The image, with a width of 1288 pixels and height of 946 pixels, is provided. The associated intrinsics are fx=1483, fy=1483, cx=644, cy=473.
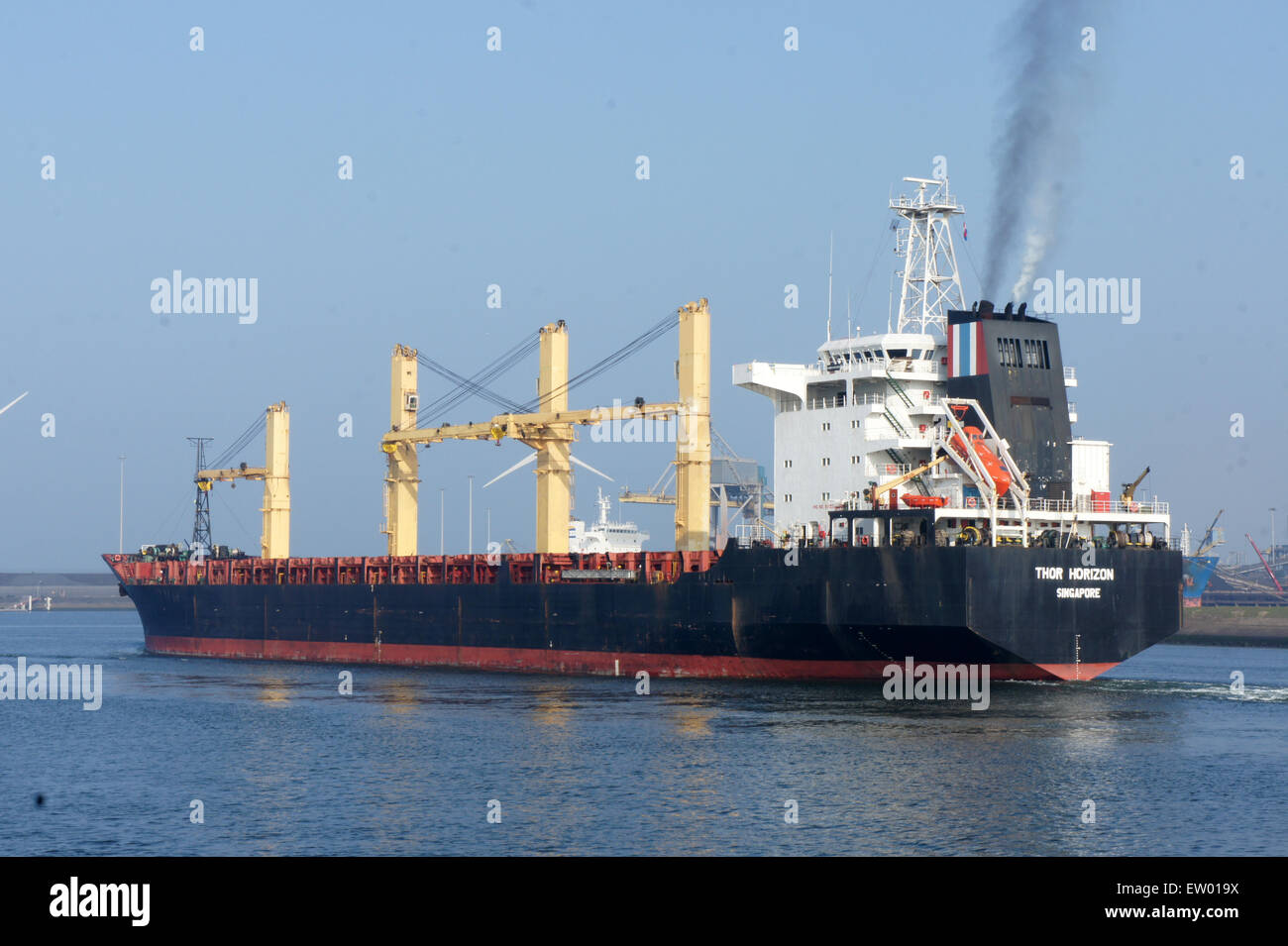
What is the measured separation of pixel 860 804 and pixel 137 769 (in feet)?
43.7

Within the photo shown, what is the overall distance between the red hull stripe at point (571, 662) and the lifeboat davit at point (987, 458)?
4497mm

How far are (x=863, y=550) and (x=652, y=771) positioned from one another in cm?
1202

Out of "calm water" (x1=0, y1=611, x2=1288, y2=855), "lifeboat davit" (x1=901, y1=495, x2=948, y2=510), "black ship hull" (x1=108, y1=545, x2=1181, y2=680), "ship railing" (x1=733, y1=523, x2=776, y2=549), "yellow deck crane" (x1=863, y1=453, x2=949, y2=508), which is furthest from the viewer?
"ship railing" (x1=733, y1=523, x2=776, y2=549)

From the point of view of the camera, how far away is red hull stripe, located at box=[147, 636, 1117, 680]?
121ft

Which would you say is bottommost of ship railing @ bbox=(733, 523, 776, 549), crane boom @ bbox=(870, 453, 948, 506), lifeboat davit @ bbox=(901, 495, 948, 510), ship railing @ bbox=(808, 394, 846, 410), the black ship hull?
the black ship hull

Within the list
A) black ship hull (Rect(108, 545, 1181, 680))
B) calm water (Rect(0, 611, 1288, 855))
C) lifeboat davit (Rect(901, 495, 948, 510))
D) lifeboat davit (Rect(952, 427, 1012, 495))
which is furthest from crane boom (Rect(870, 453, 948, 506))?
calm water (Rect(0, 611, 1288, 855))

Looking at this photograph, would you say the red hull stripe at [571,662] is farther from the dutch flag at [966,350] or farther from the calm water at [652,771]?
the dutch flag at [966,350]

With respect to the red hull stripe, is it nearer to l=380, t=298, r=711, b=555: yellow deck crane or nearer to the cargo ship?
the cargo ship

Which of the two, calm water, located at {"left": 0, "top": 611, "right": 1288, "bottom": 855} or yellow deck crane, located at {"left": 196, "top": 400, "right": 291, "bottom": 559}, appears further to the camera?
yellow deck crane, located at {"left": 196, "top": 400, "right": 291, "bottom": 559}

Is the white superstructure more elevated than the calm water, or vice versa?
the white superstructure

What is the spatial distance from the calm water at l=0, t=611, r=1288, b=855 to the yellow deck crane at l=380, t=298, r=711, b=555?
7.46 m

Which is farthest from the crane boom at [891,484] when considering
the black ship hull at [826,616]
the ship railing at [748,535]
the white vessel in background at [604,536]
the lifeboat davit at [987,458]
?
the white vessel in background at [604,536]

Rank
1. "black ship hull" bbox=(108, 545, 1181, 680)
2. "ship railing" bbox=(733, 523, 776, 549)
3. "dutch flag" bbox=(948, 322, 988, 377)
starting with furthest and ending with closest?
"ship railing" bbox=(733, 523, 776, 549), "dutch flag" bbox=(948, 322, 988, 377), "black ship hull" bbox=(108, 545, 1181, 680)
